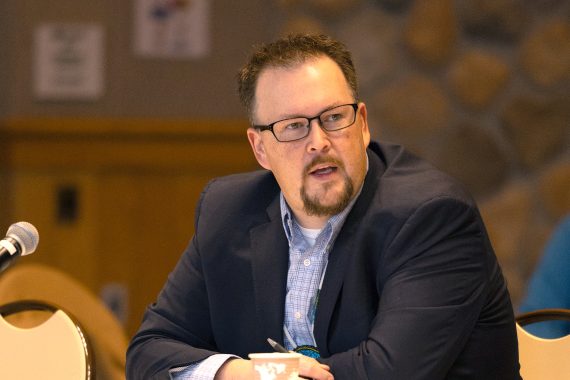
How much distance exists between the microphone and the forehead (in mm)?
662

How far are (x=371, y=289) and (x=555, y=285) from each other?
977 millimetres

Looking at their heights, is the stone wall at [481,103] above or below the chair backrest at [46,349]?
above

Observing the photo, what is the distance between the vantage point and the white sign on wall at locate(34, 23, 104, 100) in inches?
214

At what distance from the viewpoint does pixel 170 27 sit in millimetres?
5441

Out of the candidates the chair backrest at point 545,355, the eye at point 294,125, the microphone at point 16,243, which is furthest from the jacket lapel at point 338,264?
the microphone at point 16,243

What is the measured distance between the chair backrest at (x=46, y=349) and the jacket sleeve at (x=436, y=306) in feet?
2.28

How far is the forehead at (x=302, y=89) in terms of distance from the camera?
2508 millimetres

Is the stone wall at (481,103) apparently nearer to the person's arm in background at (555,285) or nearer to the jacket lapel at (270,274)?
the person's arm in background at (555,285)

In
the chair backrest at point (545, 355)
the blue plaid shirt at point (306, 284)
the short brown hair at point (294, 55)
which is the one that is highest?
the short brown hair at point (294, 55)

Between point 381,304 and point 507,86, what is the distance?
307 cm

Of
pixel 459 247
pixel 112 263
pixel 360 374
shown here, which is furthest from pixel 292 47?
pixel 112 263

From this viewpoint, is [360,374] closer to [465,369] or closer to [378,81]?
[465,369]

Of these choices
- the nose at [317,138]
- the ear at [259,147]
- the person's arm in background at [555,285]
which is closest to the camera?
the nose at [317,138]

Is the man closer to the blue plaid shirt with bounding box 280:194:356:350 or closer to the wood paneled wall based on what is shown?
the blue plaid shirt with bounding box 280:194:356:350
